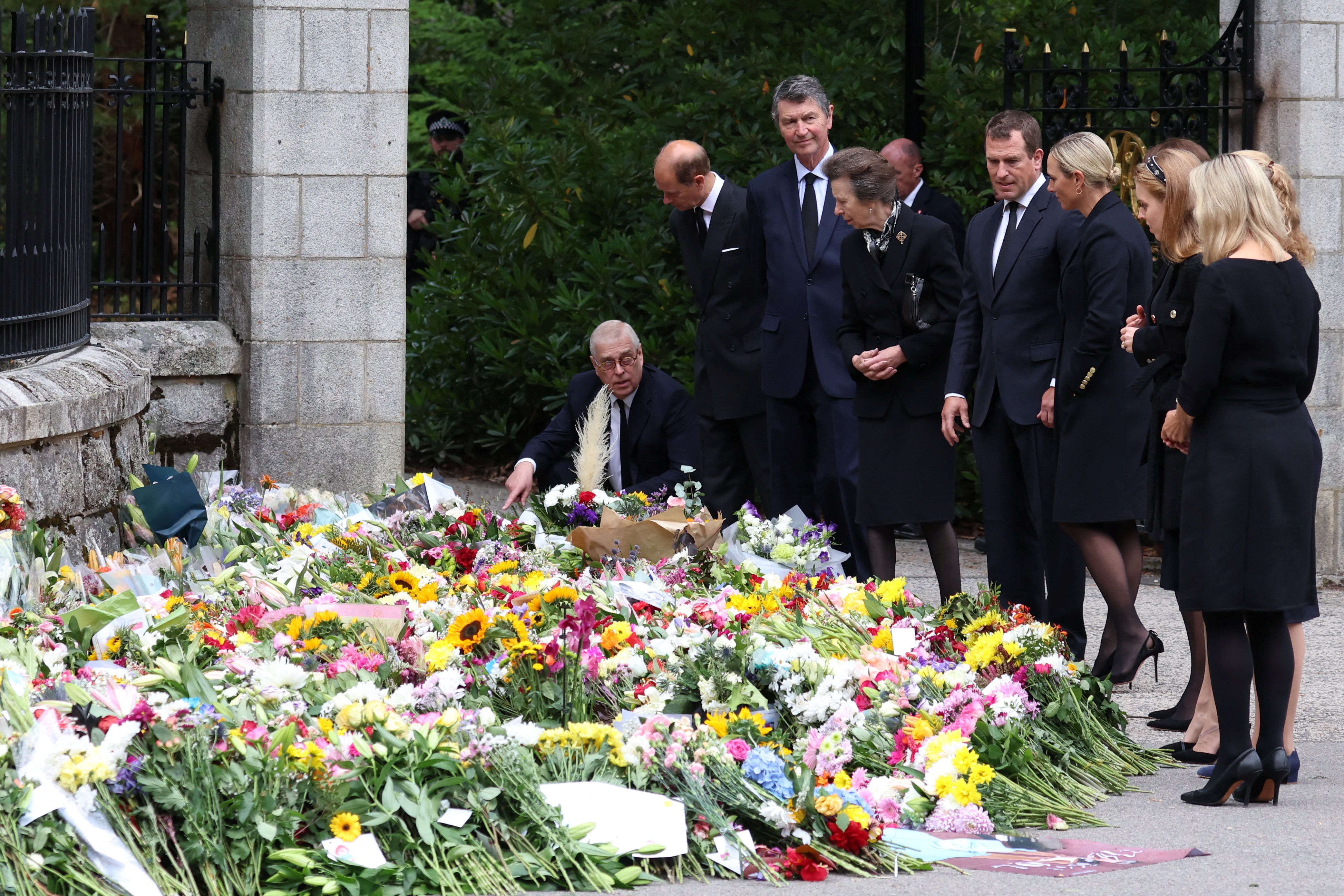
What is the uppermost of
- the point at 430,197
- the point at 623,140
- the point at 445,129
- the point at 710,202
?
the point at 445,129

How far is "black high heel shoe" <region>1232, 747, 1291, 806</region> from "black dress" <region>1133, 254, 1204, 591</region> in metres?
0.59

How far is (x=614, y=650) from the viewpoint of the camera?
15.9ft

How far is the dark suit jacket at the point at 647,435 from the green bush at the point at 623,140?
259 cm

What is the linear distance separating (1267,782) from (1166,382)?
122 centimetres

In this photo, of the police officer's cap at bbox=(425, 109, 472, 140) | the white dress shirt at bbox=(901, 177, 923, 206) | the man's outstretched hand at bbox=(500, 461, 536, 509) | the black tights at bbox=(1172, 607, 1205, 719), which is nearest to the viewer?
the black tights at bbox=(1172, 607, 1205, 719)

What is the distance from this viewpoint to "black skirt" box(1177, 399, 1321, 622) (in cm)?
465

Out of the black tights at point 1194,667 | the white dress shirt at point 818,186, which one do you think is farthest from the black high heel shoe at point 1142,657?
the white dress shirt at point 818,186

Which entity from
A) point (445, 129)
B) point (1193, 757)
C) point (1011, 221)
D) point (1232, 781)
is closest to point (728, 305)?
point (1011, 221)

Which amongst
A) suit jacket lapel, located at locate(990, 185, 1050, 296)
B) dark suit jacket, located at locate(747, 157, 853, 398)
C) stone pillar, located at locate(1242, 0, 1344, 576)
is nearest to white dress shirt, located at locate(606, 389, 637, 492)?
dark suit jacket, located at locate(747, 157, 853, 398)

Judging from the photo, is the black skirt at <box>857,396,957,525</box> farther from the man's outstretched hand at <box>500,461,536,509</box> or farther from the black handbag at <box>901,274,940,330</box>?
the man's outstretched hand at <box>500,461,536,509</box>

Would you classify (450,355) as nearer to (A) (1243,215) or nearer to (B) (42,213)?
(B) (42,213)

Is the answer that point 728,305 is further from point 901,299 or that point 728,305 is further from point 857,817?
point 857,817

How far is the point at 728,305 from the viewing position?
729 centimetres

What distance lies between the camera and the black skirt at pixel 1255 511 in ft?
15.3
